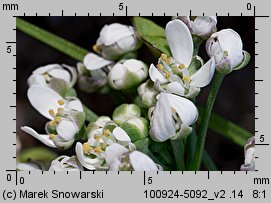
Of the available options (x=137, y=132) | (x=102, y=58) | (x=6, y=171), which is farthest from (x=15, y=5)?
(x=137, y=132)

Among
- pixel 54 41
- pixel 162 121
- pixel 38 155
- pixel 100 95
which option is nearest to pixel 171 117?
pixel 162 121

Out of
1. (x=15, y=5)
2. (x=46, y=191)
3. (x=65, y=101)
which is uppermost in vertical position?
(x=15, y=5)

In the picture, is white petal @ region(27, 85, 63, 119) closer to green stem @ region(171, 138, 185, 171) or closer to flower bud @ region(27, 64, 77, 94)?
flower bud @ region(27, 64, 77, 94)

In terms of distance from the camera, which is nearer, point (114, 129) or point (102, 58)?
point (114, 129)

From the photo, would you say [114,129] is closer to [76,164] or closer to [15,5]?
[76,164]

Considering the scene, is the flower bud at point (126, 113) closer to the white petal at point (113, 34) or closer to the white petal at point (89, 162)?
the white petal at point (89, 162)

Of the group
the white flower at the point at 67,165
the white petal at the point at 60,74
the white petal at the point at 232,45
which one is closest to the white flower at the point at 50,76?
the white petal at the point at 60,74

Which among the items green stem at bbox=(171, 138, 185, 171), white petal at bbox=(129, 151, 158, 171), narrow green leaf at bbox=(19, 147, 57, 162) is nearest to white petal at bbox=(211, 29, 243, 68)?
green stem at bbox=(171, 138, 185, 171)
